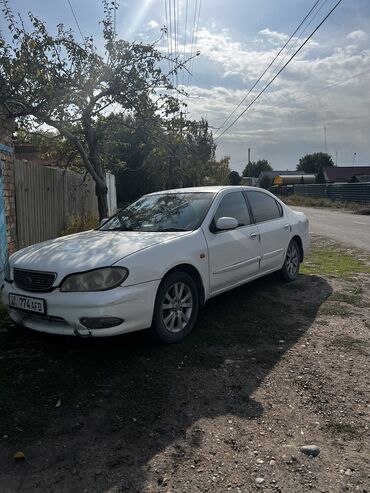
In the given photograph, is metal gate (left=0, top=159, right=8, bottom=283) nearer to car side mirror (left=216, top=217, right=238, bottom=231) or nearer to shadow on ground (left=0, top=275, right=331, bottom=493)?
shadow on ground (left=0, top=275, right=331, bottom=493)

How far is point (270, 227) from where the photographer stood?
607 centimetres

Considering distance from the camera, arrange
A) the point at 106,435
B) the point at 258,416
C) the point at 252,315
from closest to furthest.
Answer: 1. the point at 106,435
2. the point at 258,416
3. the point at 252,315

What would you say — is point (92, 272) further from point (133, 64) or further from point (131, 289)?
point (133, 64)

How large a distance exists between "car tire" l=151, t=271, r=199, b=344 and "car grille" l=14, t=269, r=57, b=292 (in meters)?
0.95

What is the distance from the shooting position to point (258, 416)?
310 cm

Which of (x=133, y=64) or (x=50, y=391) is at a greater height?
(x=133, y=64)

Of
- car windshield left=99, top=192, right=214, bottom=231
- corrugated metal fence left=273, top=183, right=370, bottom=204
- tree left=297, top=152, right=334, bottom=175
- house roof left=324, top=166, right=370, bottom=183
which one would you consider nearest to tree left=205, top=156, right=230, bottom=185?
car windshield left=99, top=192, right=214, bottom=231

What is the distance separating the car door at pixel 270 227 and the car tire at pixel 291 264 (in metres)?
0.23

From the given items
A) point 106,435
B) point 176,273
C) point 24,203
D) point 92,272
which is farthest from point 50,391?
point 24,203

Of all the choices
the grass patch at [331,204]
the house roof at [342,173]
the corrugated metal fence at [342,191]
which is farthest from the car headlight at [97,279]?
the house roof at [342,173]

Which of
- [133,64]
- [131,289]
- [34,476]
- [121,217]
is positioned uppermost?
[133,64]

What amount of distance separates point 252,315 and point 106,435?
8.82 ft

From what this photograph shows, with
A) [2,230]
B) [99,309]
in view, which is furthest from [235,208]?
[2,230]

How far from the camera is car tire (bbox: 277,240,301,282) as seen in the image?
6641 millimetres
